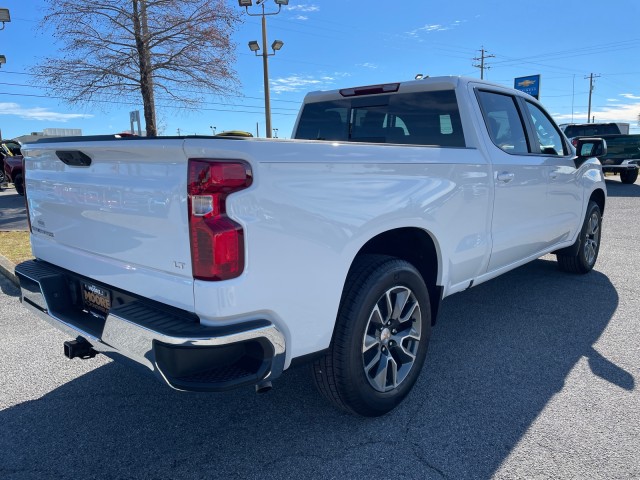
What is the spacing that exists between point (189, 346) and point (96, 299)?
90cm

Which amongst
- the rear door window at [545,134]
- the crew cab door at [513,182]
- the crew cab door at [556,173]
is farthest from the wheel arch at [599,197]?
the crew cab door at [513,182]

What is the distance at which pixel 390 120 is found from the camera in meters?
3.93

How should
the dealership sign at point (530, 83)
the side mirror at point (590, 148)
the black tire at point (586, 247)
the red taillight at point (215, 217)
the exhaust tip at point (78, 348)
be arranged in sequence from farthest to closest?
the dealership sign at point (530, 83)
the black tire at point (586, 247)
the side mirror at point (590, 148)
the exhaust tip at point (78, 348)
the red taillight at point (215, 217)

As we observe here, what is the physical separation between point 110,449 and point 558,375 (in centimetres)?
275

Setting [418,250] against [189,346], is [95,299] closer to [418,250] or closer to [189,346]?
[189,346]

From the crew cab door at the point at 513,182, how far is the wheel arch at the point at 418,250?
68 centimetres

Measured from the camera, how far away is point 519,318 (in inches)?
170

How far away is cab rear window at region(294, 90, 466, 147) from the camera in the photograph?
3.63 metres

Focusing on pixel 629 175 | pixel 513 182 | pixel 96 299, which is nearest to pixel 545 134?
pixel 513 182

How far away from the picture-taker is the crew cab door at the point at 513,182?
11.8ft

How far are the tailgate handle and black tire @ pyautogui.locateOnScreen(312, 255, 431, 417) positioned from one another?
143cm

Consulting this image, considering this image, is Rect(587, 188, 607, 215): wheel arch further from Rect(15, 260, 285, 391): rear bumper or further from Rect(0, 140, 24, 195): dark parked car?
Rect(0, 140, 24, 195): dark parked car

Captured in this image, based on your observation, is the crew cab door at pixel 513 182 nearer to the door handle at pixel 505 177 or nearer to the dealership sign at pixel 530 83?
the door handle at pixel 505 177

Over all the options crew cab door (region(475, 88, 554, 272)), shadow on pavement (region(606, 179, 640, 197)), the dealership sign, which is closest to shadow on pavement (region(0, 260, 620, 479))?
crew cab door (region(475, 88, 554, 272))
